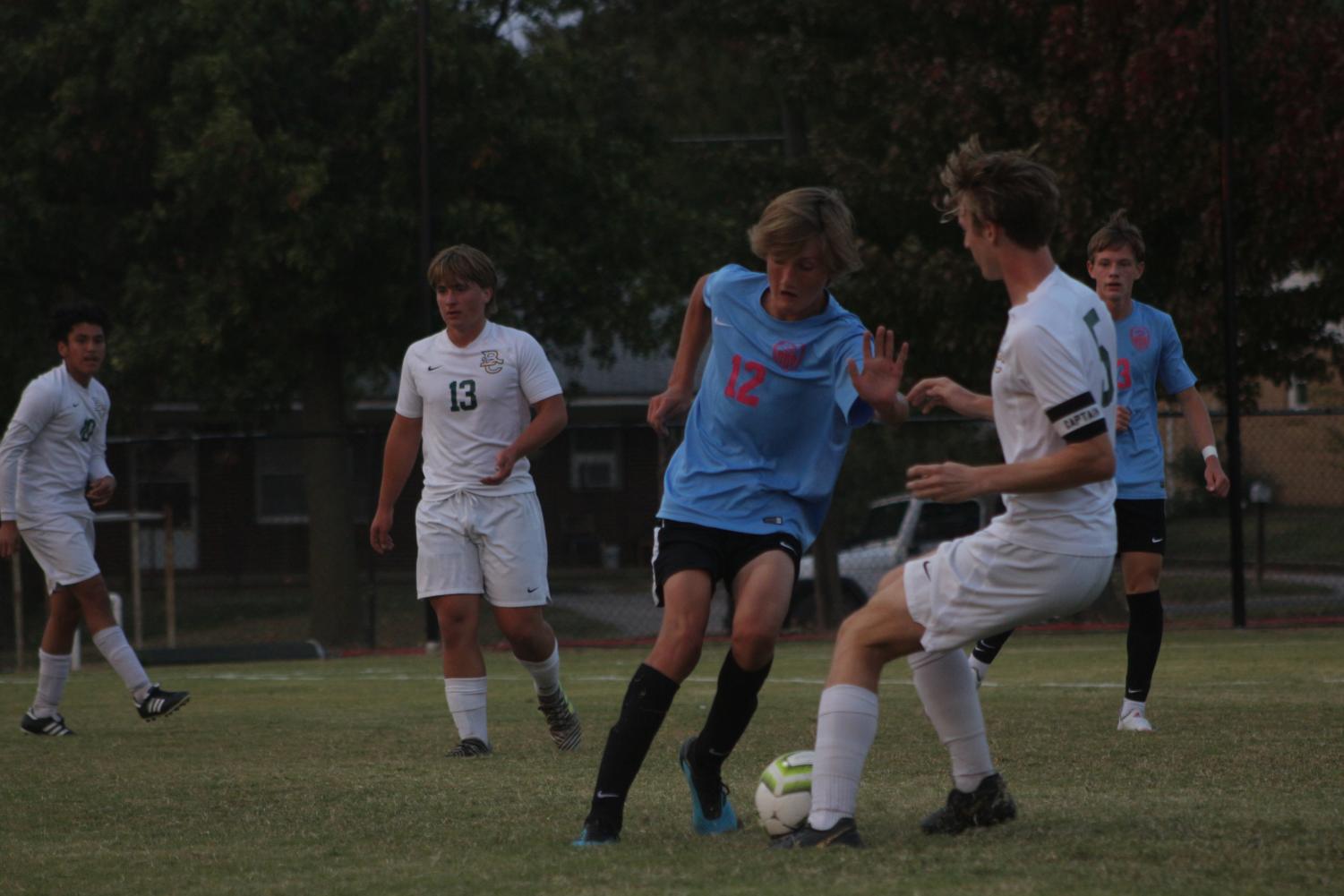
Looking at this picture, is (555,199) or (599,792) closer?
(599,792)

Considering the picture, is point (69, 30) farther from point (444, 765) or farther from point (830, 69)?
point (444, 765)

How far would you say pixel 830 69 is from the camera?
19.7m

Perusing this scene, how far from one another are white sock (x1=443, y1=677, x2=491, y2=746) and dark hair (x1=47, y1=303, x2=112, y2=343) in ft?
9.80

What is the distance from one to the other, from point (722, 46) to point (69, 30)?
8114 millimetres

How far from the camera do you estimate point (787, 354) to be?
17.2 ft

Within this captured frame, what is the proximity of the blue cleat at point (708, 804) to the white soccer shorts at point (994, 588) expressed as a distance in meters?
1.00

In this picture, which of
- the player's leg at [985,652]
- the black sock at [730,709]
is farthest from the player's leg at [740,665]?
the player's leg at [985,652]

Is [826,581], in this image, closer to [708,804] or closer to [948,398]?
[708,804]

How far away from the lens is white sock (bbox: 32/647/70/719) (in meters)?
9.16

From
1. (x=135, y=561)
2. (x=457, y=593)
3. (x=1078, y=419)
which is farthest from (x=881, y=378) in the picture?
(x=135, y=561)

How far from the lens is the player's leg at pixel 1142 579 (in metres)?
7.75

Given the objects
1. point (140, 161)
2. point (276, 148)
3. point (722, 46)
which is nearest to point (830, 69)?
point (722, 46)

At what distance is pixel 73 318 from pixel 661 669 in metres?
5.38

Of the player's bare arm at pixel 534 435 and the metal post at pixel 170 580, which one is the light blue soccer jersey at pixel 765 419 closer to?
the player's bare arm at pixel 534 435
